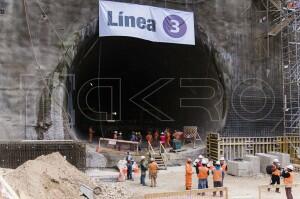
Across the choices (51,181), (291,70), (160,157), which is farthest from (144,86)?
(51,181)

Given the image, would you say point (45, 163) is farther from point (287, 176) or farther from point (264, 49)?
point (264, 49)

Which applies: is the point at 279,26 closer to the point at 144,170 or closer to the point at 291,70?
the point at 291,70

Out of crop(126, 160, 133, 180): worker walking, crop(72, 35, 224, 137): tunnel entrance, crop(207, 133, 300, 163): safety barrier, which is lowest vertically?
crop(126, 160, 133, 180): worker walking

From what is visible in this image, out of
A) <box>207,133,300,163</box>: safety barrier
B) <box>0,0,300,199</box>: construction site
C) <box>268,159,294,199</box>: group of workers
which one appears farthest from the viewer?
<box>207,133,300,163</box>: safety barrier

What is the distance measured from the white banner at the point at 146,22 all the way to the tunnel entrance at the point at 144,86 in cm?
171

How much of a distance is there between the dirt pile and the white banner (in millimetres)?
8024

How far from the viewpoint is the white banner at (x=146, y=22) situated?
22.2 m

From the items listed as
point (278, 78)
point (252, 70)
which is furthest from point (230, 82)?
point (278, 78)

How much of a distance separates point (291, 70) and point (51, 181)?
58.4ft

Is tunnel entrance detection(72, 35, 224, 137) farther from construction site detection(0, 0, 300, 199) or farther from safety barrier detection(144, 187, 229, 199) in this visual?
safety barrier detection(144, 187, 229, 199)

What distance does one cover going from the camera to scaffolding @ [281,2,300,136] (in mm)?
26125

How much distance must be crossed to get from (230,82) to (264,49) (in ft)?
10.8

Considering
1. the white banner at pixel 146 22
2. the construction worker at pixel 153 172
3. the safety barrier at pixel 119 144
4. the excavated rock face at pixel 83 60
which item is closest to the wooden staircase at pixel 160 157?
the safety barrier at pixel 119 144

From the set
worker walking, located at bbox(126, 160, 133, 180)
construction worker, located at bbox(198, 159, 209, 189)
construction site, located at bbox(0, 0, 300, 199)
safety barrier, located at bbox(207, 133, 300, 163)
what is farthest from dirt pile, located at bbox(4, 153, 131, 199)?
safety barrier, located at bbox(207, 133, 300, 163)
